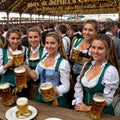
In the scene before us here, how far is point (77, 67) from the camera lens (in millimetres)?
2541

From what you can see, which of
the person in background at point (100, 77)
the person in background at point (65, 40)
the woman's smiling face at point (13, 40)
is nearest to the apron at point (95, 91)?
the person in background at point (100, 77)

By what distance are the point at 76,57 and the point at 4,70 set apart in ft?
2.64

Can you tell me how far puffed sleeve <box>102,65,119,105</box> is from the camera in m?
1.60

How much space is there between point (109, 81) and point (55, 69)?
45cm

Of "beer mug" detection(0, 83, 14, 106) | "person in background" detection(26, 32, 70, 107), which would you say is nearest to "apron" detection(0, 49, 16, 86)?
"person in background" detection(26, 32, 70, 107)

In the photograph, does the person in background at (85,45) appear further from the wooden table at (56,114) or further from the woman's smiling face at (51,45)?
the wooden table at (56,114)

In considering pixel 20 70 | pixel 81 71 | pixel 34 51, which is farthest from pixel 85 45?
pixel 20 70

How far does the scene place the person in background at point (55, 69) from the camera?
1812mm

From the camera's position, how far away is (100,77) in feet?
5.32

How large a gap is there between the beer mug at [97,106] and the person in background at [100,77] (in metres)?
0.15

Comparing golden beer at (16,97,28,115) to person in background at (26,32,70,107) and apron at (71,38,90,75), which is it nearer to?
person in background at (26,32,70,107)

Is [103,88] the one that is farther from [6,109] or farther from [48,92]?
[6,109]

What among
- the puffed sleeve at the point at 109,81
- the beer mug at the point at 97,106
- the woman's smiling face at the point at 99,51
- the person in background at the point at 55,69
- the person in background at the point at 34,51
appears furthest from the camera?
the person in background at the point at 34,51

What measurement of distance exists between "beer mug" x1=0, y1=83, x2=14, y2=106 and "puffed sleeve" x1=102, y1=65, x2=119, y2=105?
644mm
